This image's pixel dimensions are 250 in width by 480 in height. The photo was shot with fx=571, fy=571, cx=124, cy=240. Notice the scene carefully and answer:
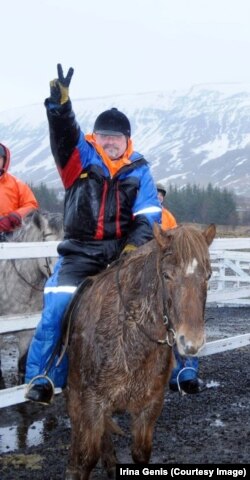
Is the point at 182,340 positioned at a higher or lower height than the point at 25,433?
higher

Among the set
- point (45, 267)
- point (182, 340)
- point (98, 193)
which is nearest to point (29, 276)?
point (45, 267)

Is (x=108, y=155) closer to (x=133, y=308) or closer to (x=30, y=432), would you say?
(x=133, y=308)

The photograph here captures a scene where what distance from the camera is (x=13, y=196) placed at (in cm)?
763

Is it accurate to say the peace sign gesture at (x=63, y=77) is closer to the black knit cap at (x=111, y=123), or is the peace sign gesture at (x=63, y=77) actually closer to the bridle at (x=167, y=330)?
the black knit cap at (x=111, y=123)

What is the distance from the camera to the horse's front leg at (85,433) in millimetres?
3754

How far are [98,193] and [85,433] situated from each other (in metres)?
1.69

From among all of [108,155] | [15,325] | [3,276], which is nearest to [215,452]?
[15,325]

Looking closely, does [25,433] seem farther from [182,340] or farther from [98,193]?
[182,340]

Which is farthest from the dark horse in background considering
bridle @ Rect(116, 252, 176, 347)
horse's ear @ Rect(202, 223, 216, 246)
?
horse's ear @ Rect(202, 223, 216, 246)

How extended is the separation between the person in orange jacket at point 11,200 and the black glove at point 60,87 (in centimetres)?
356

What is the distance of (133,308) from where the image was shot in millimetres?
3785

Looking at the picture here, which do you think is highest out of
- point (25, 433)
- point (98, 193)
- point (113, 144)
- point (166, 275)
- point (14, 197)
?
point (113, 144)

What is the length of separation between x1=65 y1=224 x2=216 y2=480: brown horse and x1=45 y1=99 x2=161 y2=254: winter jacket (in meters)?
0.40

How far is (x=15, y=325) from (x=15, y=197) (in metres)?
2.43
